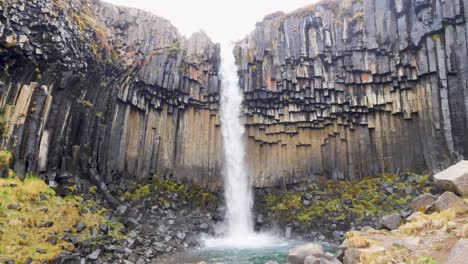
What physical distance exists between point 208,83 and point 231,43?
4.79 metres

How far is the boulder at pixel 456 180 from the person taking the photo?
11102 mm

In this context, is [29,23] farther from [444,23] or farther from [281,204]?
[444,23]

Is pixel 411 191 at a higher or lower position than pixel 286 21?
lower

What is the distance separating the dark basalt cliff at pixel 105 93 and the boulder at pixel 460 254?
17306mm

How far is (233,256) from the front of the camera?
1758cm

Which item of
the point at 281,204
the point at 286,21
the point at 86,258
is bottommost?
the point at 86,258

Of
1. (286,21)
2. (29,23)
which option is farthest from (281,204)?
(29,23)

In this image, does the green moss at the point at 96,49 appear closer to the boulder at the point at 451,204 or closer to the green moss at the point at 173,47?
the green moss at the point at 173,47

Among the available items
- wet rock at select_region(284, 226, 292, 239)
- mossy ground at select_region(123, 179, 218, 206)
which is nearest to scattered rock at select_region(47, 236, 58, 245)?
mossy ground at select_region(123, 179, 218, 206)

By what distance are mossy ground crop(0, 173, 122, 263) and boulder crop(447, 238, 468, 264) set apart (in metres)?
12.8

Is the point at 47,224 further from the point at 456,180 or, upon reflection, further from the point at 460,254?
the point at 456,180

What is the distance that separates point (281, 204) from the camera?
26.0 m

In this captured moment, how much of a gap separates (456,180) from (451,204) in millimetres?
1272

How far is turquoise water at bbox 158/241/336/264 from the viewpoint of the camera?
16.2 meters
